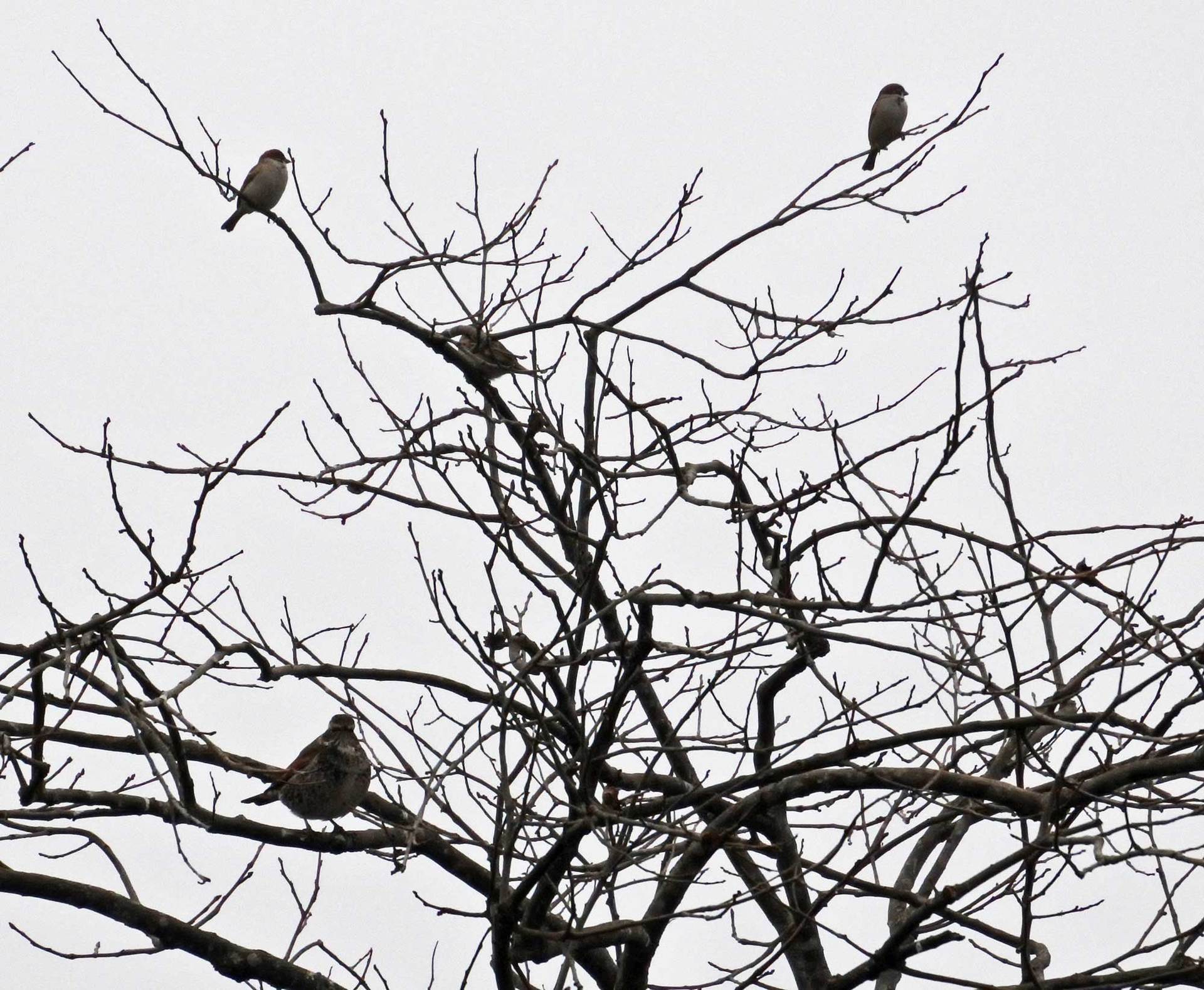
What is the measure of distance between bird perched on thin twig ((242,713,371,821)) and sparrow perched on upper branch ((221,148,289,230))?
455 cm

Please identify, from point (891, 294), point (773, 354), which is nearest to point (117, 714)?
point (773, 354)

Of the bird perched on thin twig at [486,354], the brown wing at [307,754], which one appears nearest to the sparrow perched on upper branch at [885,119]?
the bird perched on thin twig at [486,354]

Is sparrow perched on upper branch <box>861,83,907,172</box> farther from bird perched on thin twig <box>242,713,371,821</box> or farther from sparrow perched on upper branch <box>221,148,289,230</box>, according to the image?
bird perched on thin twig <box>242,713,371,821</box>

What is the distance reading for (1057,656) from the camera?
365 centimetres

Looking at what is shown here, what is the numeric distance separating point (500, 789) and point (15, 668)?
1343mm

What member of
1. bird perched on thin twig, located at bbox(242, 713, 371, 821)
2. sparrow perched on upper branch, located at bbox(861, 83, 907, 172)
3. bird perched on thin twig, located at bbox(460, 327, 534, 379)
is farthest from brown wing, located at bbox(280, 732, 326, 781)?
sparrow perched on upper branch, located at bbox(861, 83, 907, 172)

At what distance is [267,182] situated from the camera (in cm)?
928

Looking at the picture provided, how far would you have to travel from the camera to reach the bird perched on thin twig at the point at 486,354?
5516mm

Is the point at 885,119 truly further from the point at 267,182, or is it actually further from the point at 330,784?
the point at 330,784

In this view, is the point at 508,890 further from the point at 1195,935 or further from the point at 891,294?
the point at 891,294

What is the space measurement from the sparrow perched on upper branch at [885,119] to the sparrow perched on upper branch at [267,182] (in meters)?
3.89

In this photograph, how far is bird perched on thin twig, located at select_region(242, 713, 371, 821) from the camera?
5602mm

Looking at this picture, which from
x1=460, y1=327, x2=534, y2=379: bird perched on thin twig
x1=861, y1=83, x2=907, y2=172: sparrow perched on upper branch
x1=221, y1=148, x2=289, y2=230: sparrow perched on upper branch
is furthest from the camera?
x1=221, y1=148, x2=289, y2=230: sparrow perched on upper branch

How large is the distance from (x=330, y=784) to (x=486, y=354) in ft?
6.35
